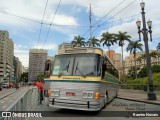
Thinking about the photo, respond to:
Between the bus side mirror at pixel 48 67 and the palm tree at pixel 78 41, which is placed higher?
the palm tree at pixel 78 41

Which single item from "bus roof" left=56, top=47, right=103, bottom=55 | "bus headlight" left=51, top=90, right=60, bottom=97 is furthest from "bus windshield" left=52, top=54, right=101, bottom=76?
"bus headlight" left=51, top=90, right=60, bottom=97

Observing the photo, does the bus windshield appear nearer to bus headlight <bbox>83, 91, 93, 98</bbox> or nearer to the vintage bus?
the vintage bus

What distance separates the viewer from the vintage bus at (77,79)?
1251 cm

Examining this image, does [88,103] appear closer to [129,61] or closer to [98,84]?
[98,84]

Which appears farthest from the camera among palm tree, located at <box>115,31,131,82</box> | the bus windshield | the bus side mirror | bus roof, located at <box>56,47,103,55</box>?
palm tree, located at <box>115,31,131,82</box>

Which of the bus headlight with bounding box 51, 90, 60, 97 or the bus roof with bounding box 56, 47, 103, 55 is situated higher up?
the bus roof with bounding box 56, 47, 103, 55

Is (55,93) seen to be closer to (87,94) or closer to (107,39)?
(87,94)

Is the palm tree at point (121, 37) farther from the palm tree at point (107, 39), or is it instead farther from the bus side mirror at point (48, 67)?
the bus side mirror at point (48, 67)

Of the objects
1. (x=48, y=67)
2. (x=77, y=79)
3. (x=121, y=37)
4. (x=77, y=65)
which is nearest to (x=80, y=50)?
(x=77, y=65)

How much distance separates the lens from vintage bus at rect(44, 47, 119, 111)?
1251cm

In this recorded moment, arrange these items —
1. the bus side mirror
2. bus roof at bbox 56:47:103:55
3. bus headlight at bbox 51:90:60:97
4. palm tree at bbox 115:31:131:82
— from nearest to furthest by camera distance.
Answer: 1. bus headlight at bbox 51:90:60:97
2. bus roof at bbox 56:47:103:55
3. the bus side mirror
4. palm tree at bbox 115:31:131:82

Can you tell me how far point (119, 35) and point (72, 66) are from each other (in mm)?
66930

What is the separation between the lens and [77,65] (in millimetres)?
13289

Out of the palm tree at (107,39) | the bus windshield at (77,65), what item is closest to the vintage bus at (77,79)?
the bus windshield at (77,65)
